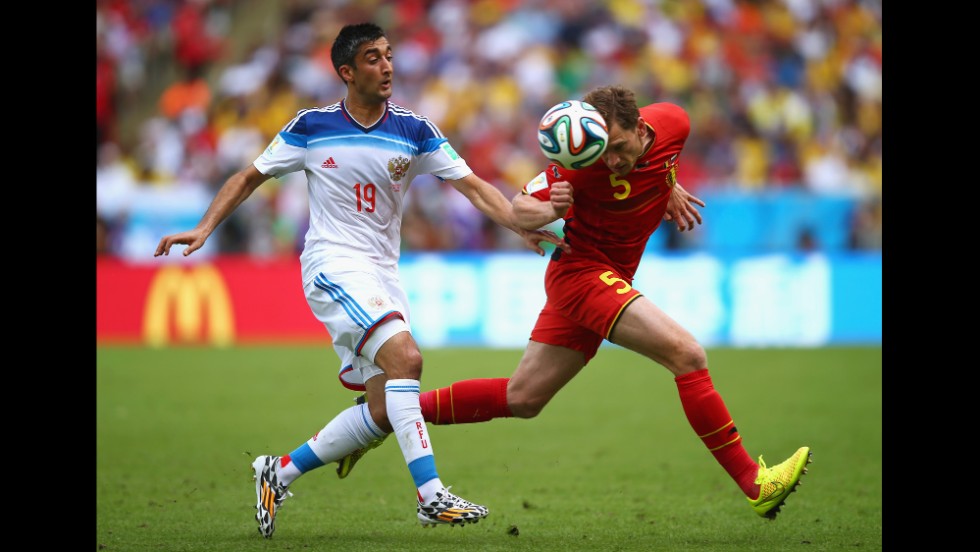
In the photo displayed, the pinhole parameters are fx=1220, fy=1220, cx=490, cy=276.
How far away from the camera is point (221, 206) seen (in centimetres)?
702

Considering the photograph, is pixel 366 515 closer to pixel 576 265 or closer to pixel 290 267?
pixel 576 265

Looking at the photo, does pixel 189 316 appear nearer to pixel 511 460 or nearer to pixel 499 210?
pixel 511 460

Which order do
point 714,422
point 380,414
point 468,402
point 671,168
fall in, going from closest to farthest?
point 714,422
point 380,414
point 671,168
point 468,402

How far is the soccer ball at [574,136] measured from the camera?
6.59 m

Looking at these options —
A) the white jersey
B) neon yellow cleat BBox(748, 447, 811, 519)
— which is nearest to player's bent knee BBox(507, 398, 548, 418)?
the white jersey

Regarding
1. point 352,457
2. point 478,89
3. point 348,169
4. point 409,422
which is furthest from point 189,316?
point 409,422

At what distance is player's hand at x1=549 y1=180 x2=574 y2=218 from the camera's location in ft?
22.0

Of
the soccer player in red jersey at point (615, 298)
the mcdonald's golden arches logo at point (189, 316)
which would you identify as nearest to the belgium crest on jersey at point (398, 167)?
the soccer player in red jersey at point (615, 298)

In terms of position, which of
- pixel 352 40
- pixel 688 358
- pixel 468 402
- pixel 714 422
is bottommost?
pixel 714 422

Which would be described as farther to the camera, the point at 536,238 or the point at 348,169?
the point at 348,169

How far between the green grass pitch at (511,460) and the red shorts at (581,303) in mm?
1126

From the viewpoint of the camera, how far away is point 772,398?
13.1 m

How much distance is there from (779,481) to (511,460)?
3.76m

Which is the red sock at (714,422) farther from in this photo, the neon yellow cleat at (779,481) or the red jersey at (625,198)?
the red jersey at (625,198)
